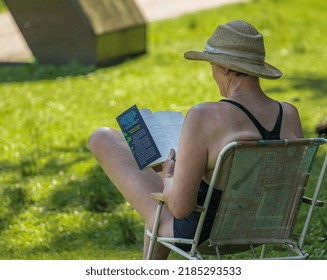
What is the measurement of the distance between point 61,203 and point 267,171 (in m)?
2.86

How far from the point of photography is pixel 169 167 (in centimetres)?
481

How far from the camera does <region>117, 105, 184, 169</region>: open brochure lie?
4.86m

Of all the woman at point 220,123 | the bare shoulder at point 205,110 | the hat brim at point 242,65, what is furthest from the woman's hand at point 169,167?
the hat brim at point 242,65

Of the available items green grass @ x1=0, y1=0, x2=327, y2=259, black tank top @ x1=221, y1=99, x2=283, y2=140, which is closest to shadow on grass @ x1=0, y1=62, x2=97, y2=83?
green grass @ x1=0, y1=0, x2=327, y2=259

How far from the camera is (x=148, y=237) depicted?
199 inches

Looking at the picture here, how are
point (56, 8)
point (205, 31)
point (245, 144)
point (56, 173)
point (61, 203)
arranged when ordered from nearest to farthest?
point (245, 144) → point (61, 203) → point (56, 173) → point (56, 8) → point (205, 31)

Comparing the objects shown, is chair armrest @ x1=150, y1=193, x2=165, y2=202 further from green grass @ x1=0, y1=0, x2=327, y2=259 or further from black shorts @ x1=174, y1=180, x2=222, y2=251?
green grass @ x1=0, y1=0, x2=327, y2=259

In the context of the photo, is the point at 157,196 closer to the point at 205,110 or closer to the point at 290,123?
the point at 205,110

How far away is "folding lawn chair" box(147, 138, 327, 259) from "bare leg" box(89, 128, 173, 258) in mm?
145

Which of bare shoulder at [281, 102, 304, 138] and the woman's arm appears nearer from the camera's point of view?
the woman's arm

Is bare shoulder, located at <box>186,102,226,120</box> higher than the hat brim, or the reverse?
the hat brim

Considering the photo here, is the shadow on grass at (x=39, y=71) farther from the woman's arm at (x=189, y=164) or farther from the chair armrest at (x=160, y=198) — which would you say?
the woman's arm at (x=189, y=164)

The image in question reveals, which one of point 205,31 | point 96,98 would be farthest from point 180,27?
point 96,98
